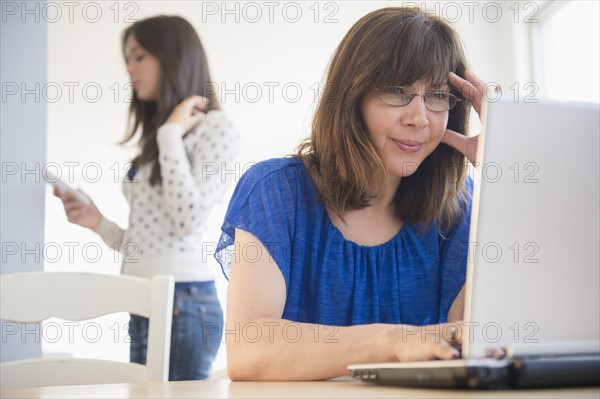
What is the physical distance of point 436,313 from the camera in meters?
1.13

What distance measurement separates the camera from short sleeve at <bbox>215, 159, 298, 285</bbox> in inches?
41.6

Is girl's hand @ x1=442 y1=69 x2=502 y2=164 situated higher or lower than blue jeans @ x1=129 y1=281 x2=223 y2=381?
higher

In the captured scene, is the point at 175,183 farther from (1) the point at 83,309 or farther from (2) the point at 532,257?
(2) the point at 532,257

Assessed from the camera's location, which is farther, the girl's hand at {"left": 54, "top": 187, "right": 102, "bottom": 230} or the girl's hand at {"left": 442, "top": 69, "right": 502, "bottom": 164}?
the girl's hand at {"left": 54, "top": 187, "right": 102, "bottom": 230}

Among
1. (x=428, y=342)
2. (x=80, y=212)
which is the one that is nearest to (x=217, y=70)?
(x=80, y=212)

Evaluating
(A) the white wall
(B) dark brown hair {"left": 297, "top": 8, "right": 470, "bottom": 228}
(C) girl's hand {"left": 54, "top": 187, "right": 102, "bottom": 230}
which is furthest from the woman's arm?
(A) the white wall

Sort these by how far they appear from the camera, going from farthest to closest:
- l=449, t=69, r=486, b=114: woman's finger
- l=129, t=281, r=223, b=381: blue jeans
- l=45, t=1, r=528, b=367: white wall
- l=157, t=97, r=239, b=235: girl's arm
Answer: l=45, t=1, r=528, b=367: white wall
l=157, t=97, r=239, b=235: girl's arm
l=129, t=281, r=223, b=381: blue jeans
l=449, t=69, r=486, b=114: woman's finger

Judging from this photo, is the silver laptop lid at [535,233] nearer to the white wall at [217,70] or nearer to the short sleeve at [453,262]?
the short sleeve at [453,262]

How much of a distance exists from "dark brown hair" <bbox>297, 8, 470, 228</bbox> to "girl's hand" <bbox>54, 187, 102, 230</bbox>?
922 millimetres

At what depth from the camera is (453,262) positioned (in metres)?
1.16

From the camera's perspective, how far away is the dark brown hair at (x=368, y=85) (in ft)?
3.65

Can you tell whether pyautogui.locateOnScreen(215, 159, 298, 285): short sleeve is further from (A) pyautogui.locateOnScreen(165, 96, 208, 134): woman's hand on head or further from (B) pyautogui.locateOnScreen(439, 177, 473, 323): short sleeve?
(A) pyautogui.locateOnScreen(165, 96, 208, 134): woman's hand on head

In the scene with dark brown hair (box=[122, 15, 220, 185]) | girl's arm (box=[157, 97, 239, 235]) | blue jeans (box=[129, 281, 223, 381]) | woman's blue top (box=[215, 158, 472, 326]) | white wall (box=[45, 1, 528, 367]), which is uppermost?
white wall (box=[45, 1, 528, 367])

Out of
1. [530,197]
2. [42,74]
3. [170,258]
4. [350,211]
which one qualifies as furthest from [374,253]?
[42,74]
